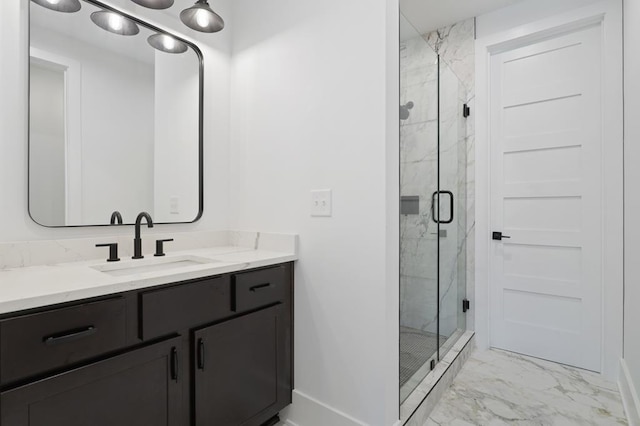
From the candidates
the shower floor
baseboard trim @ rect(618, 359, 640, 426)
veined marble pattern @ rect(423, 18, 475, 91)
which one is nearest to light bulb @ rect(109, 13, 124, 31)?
the shower floor

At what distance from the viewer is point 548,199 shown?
91.1 inches

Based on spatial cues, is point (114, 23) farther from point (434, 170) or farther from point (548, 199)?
point (548, 199)

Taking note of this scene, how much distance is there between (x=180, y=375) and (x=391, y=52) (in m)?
1.63

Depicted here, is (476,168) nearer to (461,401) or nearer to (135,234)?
(461,401)

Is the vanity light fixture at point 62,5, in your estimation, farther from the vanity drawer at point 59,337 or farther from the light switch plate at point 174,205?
the vanity drawer at point 59,337

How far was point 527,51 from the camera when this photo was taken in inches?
94.8

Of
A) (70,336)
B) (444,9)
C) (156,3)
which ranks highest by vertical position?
(444,9)

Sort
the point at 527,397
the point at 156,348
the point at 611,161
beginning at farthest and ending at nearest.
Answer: the point at 611,161, the point at 527,397, the point at 156,348

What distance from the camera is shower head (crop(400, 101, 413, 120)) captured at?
1609mm

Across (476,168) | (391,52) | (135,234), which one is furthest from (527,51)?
(135,234)

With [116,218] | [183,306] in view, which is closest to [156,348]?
[183,306]

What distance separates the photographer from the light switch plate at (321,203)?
62.8 inches

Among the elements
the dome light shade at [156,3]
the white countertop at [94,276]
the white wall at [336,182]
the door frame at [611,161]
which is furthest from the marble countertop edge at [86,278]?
the door frame at [611,161]

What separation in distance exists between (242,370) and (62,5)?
1840mm
